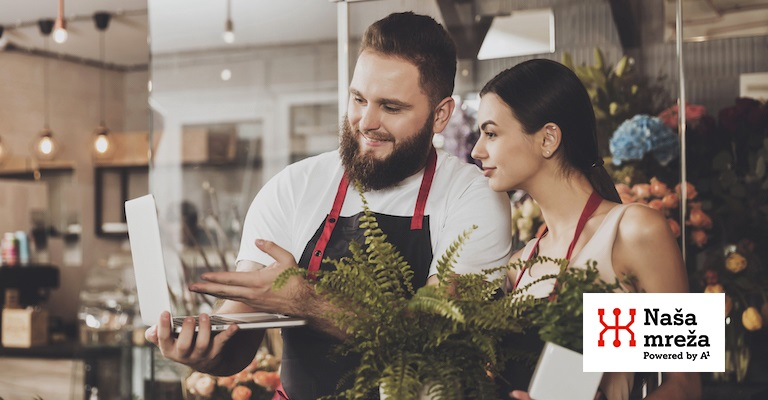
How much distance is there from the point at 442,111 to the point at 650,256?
567 mm

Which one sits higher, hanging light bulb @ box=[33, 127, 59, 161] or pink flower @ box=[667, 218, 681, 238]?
hanging light bulb @ box=[33, 127, 59, 161]

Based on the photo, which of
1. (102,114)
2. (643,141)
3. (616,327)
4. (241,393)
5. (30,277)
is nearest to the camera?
(616,327)

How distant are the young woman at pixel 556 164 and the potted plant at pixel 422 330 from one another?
0.54m

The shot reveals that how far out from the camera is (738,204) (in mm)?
2828

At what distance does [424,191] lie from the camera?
1.90 m

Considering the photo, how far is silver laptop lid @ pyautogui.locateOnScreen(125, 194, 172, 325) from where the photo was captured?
4.45 ft

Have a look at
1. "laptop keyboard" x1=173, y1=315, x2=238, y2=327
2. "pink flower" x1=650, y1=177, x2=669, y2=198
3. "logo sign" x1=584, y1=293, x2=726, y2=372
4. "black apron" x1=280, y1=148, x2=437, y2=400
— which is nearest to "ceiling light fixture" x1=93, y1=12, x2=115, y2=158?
"pink flower" x1=650, y1=177, x2=669, y2=198

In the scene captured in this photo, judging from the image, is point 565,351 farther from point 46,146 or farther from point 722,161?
point 46,146

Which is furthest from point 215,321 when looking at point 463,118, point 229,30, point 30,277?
point 30,277

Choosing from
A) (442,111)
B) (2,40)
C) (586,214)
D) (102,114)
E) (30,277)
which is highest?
(2,40)

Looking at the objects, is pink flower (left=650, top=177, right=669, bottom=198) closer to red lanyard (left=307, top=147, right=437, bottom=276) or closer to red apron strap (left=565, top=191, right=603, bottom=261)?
red apron strap (left=565, top=191, right=603, bottom=261)

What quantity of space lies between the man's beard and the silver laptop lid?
578mm

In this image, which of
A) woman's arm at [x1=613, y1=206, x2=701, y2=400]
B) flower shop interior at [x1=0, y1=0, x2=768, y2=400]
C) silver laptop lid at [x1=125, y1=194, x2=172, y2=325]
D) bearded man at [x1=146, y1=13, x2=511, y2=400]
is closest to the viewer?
silver laptop lid at [x1=125, y1=194, x2=172, y2=325]

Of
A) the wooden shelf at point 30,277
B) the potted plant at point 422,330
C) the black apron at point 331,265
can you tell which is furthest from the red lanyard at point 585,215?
the wooden shelf at point 30,277
